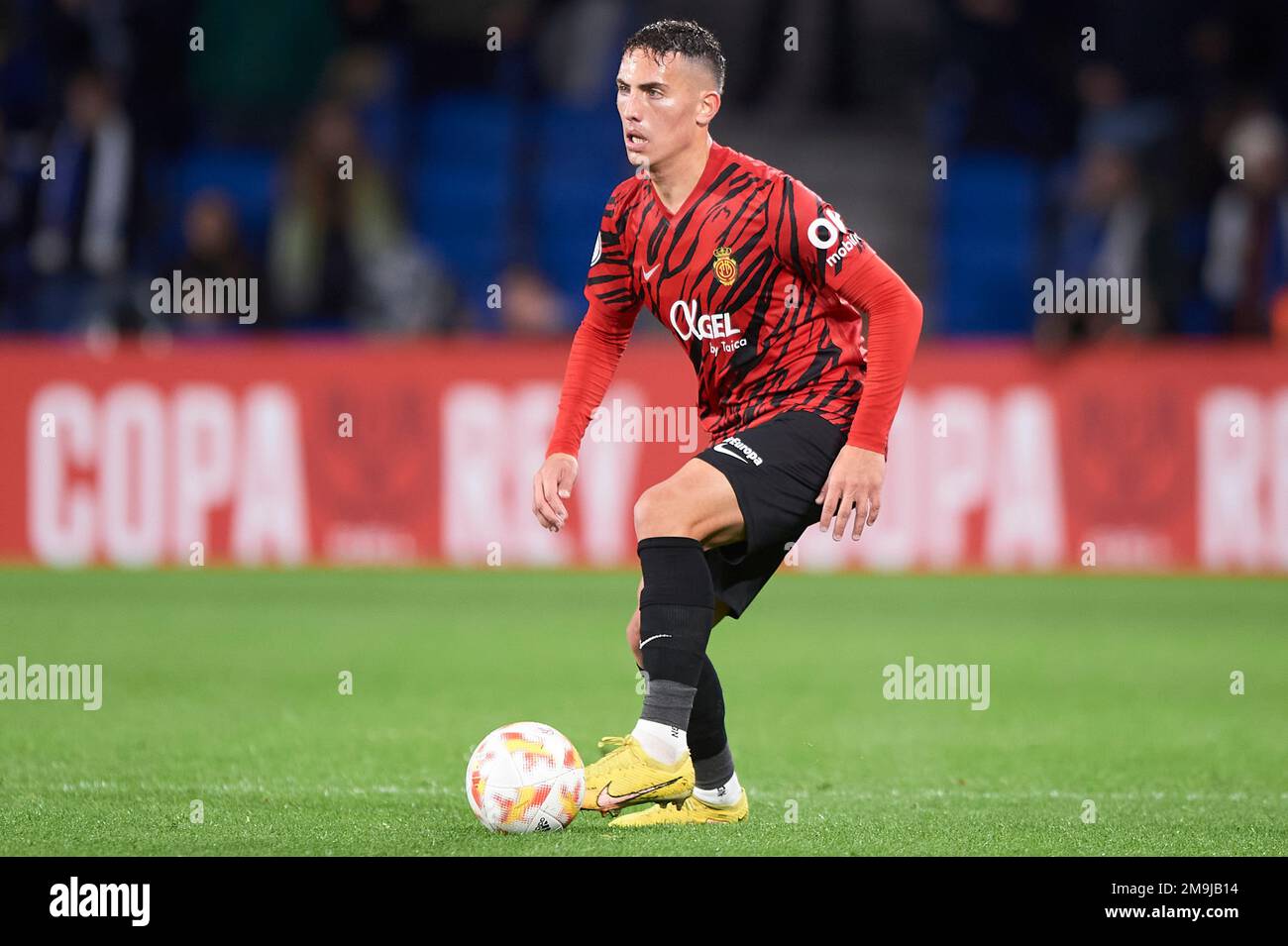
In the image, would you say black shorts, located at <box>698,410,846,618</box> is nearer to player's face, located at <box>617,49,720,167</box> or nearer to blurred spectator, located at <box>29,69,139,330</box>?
player's face, located at <box>617,49,720,167</box>

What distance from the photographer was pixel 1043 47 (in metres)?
17.8

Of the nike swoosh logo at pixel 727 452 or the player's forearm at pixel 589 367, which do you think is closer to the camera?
the nike swoosh logo at pixel 727 452

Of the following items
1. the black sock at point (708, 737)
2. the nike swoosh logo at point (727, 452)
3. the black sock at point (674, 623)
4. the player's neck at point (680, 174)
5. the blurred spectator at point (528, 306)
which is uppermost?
the blurred spectator at point (528, 306)

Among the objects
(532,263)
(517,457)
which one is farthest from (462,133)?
(517,457)

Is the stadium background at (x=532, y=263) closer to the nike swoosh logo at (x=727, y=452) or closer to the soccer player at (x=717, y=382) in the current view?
the soccer player at (x=717, y=382)

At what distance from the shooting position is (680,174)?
5.46 m

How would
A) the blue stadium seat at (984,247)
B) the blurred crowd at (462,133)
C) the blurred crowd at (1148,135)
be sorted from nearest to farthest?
the blurred crowd at (462,133) < the blurred crowd at (1148,135) < the blue stadium seat at (984,247)

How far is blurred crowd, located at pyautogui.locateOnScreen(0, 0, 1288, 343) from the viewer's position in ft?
52.6

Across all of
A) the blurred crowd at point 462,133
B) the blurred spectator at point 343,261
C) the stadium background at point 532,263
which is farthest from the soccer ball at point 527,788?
the blurred spectator at point 343,261

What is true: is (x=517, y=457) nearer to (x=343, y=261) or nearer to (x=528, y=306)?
(x=528, y=306)

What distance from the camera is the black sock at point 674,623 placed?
521cm

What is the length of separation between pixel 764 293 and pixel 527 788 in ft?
4.96

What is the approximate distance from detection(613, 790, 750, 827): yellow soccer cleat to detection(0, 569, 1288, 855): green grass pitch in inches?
2.8

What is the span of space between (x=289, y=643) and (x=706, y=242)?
5516mm
